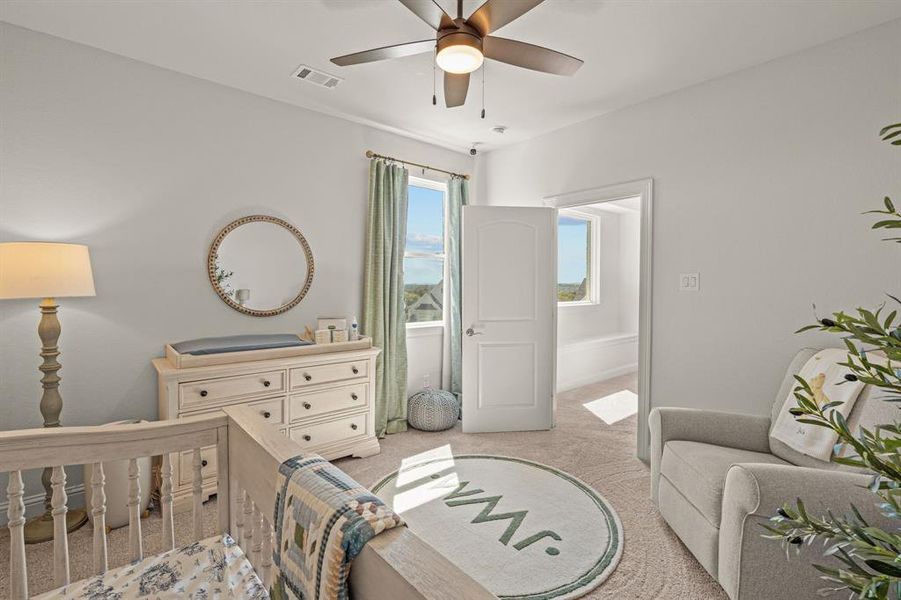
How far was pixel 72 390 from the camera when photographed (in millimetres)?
2592

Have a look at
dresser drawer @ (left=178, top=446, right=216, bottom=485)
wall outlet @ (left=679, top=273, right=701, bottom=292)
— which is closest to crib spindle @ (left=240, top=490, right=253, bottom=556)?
dresser drawer @ (left=178, top=446, right=216, bottom=485)

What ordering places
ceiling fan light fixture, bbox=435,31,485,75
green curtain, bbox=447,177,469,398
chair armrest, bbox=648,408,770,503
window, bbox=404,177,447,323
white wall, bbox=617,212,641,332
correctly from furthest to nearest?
1. white wall, bbox=617,212,641,332
2. green curtain, bbox=447,177,469,398
3. window, bbox=404,177,447,323
4. chair armrest, bbox=648,408,770,503
5. ceiling fan light fixture, bbox=435,31,485,75

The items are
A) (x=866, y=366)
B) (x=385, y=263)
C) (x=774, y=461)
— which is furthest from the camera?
→ (x=385, y=263)

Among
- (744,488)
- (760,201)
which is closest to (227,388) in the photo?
(744,488)

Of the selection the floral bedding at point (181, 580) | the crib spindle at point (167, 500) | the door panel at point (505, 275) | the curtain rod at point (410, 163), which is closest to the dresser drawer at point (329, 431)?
the door panel at point (505, 275)

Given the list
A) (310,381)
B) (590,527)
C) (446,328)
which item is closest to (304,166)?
(310,381)

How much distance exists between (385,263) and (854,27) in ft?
10.7

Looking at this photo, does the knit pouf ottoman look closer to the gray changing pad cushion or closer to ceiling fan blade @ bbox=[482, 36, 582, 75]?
the gray changing pad cushion

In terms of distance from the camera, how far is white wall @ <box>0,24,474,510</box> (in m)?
2.44

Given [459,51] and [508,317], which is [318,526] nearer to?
[459,51]

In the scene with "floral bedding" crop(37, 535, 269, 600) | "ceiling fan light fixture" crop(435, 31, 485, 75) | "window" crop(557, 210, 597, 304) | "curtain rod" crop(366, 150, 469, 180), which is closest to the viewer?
"floral bedding" crop(37, 535, 269, 600)

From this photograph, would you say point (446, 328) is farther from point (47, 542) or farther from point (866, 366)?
point (866, 366)

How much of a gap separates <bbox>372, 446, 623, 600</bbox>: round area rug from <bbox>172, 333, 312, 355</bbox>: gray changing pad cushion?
114 centimetres

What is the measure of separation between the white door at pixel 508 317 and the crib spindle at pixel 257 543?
8.52 ft
